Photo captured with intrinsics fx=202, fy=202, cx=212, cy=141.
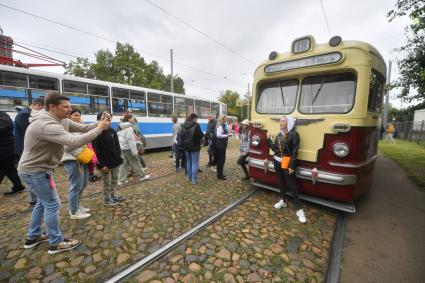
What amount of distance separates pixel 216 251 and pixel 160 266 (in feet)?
2.50

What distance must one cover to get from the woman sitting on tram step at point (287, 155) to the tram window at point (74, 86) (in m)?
8.31

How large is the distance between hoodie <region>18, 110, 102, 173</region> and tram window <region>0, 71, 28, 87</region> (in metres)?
6.53

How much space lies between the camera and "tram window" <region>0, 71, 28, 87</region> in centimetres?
662

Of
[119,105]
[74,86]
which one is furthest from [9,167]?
[119,105]

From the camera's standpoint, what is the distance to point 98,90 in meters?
9.12

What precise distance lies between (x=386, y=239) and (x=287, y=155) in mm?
2016

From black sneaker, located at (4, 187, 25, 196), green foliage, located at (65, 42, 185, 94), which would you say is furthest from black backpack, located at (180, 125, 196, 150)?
green foliage, located at (65, 42, 185, 94)

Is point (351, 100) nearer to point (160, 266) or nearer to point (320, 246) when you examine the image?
point (320, 246)

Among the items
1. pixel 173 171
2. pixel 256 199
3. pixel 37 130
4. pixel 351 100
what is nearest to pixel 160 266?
pixel 37 130

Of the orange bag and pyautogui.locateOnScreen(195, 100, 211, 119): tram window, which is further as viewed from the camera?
pyautogui.locateOnScreen(195, 100, 211, 119): tram window

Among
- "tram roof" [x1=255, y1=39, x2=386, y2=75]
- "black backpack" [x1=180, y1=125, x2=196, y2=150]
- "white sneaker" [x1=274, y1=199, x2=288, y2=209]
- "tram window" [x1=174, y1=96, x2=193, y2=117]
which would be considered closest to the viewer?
"tram roof" [x1=255, y1=39, x2=386, y2=75]

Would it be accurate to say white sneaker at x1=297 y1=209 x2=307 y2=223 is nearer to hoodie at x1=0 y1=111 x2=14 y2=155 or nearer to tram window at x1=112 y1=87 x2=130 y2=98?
hoodie at x1=0 y1=111 x2=14 y2=155

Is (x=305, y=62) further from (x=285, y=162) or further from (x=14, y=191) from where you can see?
(x=14, y=191)

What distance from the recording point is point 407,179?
22.4ft
